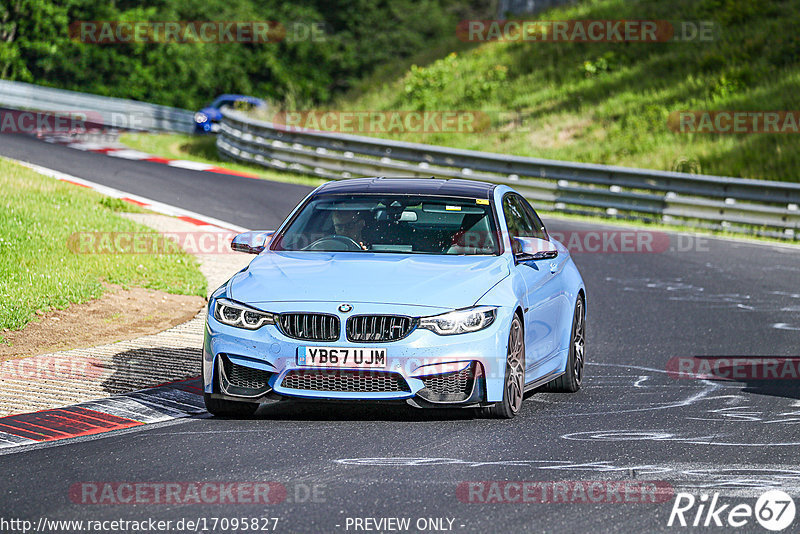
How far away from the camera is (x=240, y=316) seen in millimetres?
7723

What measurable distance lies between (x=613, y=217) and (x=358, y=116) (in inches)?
595

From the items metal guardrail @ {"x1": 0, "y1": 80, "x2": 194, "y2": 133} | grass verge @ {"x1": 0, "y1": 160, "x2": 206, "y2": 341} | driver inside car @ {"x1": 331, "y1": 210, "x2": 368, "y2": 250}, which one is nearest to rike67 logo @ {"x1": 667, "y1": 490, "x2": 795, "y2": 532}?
driver inside car @ {"x1": 331, "y1": 210, "x2": 368, "y2": 250}

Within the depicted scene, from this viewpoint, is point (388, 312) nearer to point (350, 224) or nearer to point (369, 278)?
point (369, 278)

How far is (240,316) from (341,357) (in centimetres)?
72

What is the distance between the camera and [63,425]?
7.80 m

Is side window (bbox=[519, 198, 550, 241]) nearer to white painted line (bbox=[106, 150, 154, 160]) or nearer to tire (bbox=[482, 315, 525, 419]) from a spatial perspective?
tire (bbox=[482, 315, 525, 419])

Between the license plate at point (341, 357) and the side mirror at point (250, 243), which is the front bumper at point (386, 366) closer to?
the license plate at point (341, 357)

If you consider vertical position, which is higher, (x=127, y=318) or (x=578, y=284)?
(x=578, y=284)

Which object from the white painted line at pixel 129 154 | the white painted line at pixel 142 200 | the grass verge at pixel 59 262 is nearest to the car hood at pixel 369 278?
the grass verge at pixel 59 262

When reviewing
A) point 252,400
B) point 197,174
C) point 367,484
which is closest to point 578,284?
point 252,400

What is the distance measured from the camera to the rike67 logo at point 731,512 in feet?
18.5

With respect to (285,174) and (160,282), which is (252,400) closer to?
(160,282)

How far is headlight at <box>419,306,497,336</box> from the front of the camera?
7.57 m

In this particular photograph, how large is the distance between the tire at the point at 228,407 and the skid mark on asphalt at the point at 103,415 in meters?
0.29
